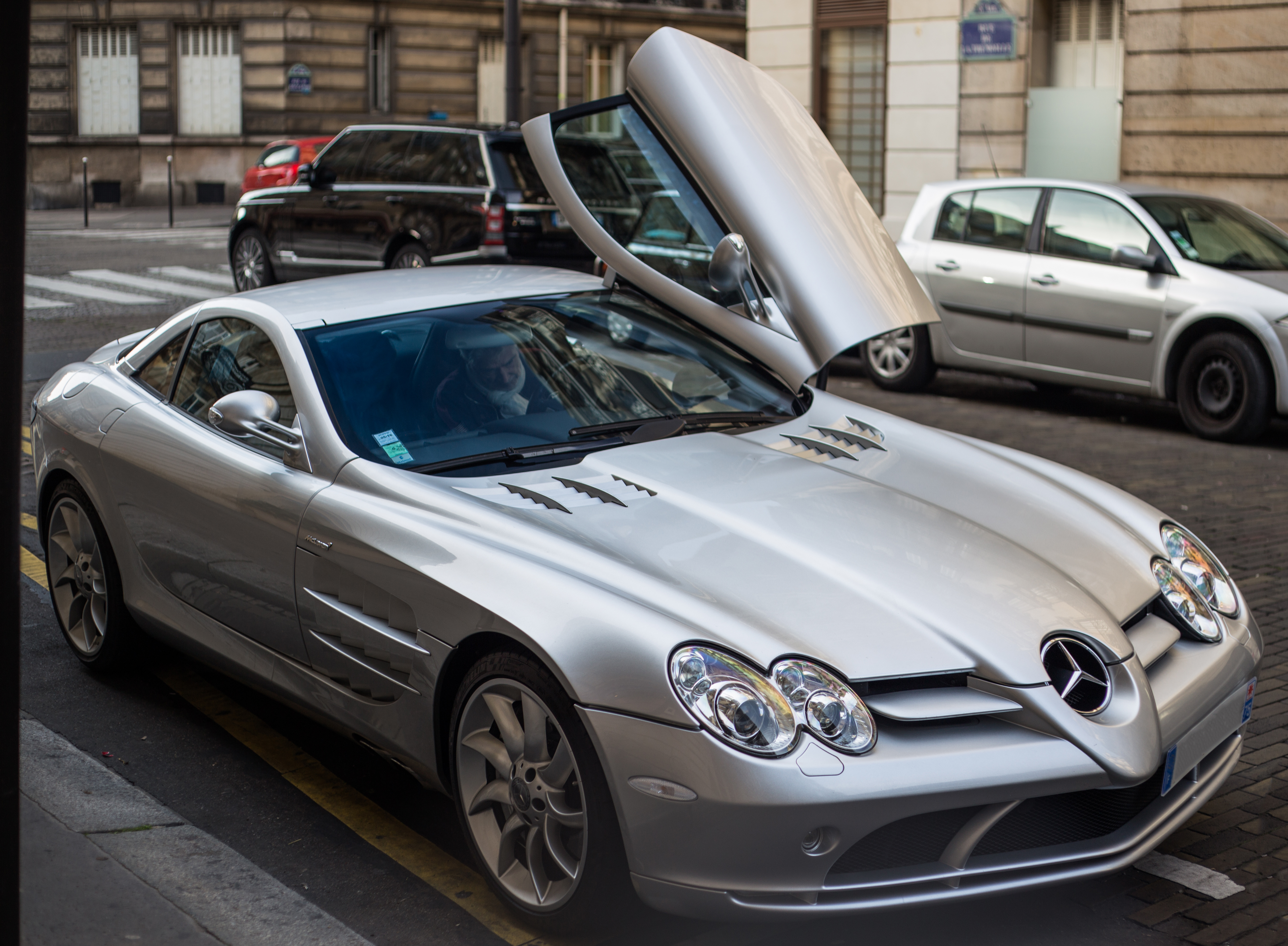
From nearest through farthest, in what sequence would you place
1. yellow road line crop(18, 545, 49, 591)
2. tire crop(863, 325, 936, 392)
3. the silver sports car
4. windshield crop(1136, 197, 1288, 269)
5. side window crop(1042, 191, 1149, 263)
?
the silver sports car → yellow road line crop(18, 545, 49, 591) → windshield crop(1136, 197, 1288, 269) → side window crop(1042, 191, 1149, 263) → tire crop(863, 325, 936, 392)

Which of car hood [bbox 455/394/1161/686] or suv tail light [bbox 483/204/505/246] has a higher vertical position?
suv tail light [bbox 483/204/505/246]

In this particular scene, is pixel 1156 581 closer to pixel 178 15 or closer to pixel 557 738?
pixel 557 738

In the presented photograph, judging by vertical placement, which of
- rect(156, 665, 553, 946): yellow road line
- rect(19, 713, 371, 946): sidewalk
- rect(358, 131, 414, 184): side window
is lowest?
rect(156, 665, 553, 946): yellow road line

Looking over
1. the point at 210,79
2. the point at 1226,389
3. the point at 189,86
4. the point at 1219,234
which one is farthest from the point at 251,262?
the point at 189,86

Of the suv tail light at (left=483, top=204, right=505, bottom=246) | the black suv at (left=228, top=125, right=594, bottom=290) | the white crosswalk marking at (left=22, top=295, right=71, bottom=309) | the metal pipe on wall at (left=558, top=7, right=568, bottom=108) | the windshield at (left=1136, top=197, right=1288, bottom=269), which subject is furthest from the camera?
the metal pipe on wall at (left=558, top=7, right=568, bottom=108)

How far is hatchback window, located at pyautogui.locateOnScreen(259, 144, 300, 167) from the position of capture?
29.4 m

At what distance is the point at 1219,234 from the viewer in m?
9.95

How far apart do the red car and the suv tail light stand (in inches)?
629

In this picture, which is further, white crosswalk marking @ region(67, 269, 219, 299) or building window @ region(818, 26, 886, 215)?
building window @ region(818, 26, 886, 215)

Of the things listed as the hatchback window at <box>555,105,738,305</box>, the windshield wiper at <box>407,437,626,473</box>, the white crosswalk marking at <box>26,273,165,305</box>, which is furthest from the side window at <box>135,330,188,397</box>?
the white crosswalk marking at <box>26,273,165,305</box>

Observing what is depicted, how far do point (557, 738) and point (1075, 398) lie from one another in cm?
859

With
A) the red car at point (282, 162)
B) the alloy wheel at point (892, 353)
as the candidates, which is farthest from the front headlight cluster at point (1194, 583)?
the red car at point (282, 162)

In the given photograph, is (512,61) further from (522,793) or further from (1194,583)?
(522,793)

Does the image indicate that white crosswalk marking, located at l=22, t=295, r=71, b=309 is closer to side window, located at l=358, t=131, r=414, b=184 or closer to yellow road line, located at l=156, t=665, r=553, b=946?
side window, located at l=358, t=131, r=414, b=184
